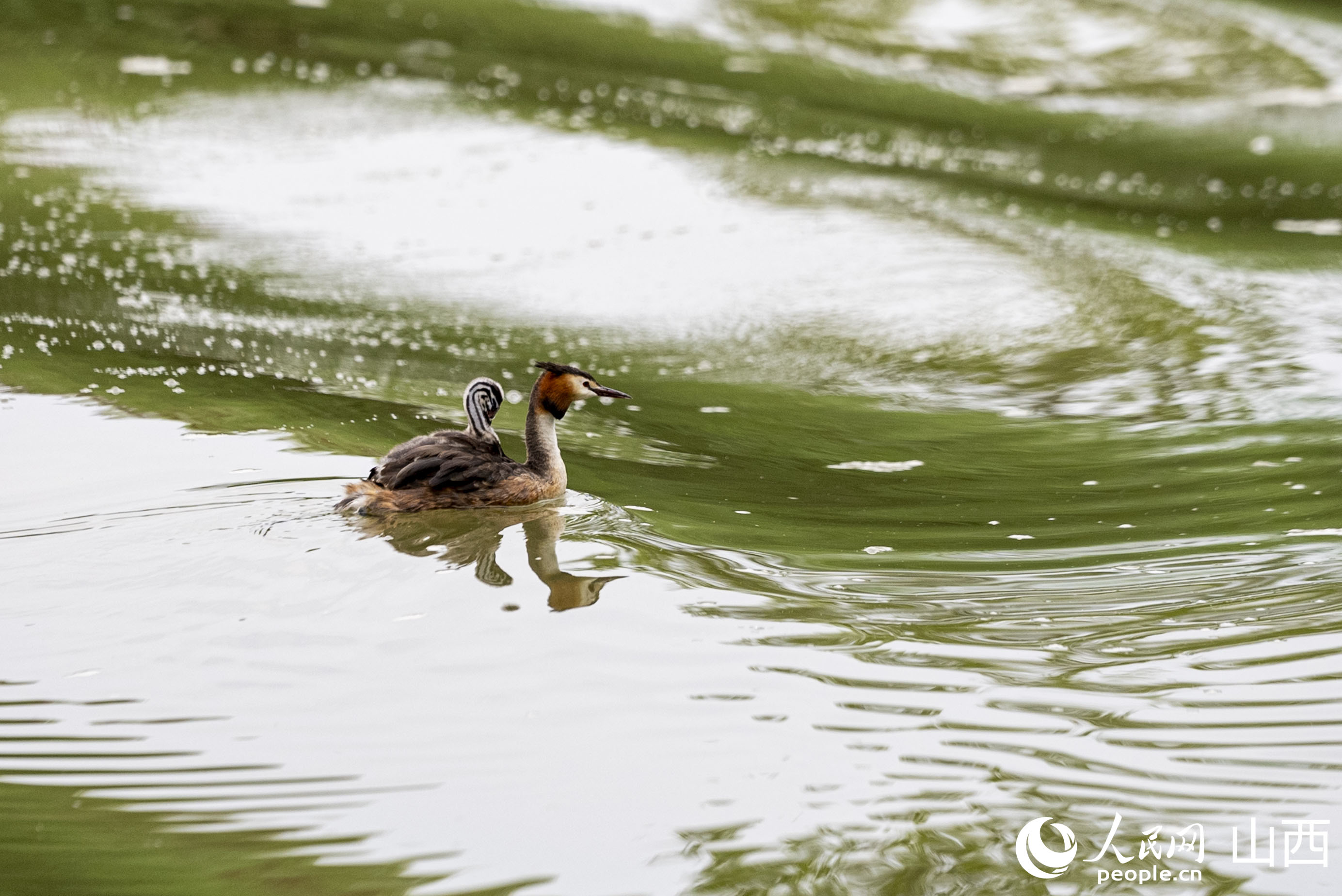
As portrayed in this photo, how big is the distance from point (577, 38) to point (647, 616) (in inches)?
494

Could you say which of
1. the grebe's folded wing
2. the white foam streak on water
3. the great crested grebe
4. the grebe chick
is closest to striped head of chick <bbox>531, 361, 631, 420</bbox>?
the great crested grebe

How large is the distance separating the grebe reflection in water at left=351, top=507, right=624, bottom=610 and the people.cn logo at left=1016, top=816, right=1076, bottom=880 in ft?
5.98

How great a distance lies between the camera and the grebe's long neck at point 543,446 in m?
5.99

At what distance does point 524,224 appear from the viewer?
11.1m

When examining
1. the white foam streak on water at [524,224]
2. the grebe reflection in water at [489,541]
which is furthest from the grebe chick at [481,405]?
the white foam streak on water at [524,224]

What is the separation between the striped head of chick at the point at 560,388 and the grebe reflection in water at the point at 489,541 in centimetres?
49

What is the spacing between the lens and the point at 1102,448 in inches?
289

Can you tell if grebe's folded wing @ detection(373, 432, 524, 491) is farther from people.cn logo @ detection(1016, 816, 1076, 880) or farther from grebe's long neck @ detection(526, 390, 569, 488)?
people.cn logo @ detection(1016, 816, 1076, 880)

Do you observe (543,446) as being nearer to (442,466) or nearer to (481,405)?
(481,405)
